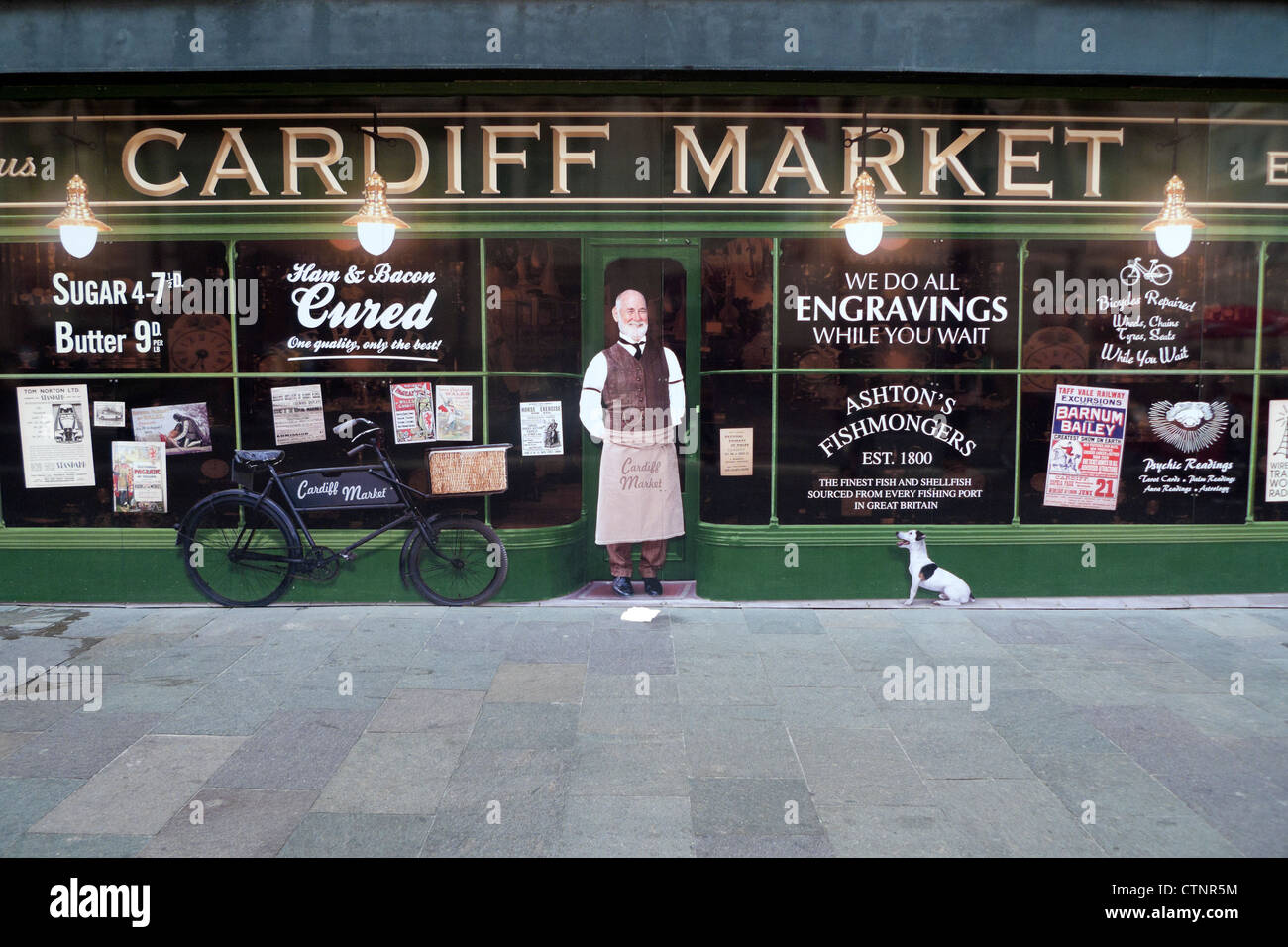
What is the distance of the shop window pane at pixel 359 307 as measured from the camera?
26.8 ft

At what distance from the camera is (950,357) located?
8.33m

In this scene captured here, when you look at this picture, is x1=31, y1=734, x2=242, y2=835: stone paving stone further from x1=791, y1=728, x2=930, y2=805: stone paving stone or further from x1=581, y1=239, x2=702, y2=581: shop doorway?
x1=581, y1=239, x2=702, y2=581: shop doorway

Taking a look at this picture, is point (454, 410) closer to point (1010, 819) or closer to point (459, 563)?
point (459, 563)

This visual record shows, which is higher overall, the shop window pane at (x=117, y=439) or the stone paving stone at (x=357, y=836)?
the shop window pane at (x=117, y=439)

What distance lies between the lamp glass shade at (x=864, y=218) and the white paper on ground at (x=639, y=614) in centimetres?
363

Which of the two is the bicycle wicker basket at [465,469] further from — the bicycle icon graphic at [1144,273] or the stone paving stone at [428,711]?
the bicycle icon graphic at [1144,273]

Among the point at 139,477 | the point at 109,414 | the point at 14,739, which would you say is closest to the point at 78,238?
the point at 109,414

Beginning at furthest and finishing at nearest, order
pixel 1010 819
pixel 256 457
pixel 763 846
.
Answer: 1. pixel 256 457
2. pixel 1010 819
3. pixel 763 846

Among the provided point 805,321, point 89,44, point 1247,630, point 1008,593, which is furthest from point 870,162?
point 89,44

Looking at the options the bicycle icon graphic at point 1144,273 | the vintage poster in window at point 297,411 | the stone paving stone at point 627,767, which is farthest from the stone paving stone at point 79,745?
the bicycle icon graphic at point 1144,273

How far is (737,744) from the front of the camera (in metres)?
5.31

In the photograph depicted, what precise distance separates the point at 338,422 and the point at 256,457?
2.53 ft

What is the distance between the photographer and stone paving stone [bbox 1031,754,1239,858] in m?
4.18

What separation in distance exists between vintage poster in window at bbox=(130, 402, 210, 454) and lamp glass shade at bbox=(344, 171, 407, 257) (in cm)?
235
